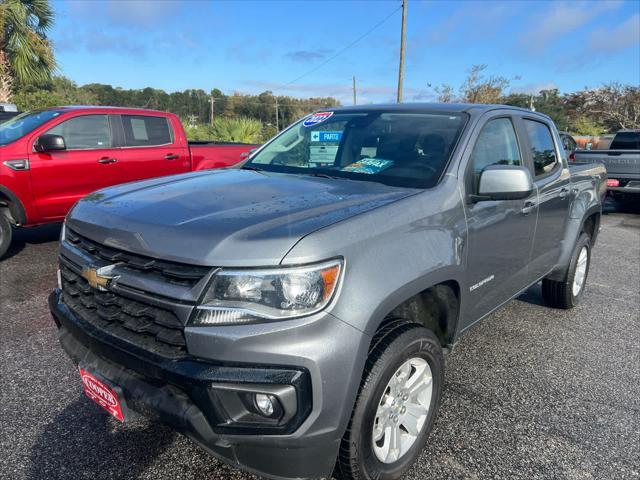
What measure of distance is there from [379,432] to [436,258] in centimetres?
83

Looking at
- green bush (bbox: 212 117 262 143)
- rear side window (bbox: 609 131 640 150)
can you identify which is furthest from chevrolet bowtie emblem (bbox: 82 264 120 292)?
green bush (bbox: 212 117 262 143)

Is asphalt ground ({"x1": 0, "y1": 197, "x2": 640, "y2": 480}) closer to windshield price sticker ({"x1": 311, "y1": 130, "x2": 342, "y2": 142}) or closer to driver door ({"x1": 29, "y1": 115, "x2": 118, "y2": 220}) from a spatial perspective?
driver door ({"x1": 29, "y1": 115, "x2": 118, "y2": 220})

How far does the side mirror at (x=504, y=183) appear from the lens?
255 cm

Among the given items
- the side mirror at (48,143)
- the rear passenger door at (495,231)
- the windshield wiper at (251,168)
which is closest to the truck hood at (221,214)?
the windshield wiper at (251,168)

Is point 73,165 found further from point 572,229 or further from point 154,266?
point 572,229

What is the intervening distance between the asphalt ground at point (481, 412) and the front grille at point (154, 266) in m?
1.04

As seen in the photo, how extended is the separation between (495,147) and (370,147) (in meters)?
0.82

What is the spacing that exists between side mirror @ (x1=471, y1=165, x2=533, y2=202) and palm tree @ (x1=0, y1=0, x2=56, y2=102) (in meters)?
17.1

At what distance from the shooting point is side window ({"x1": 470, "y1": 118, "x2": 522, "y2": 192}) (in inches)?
112

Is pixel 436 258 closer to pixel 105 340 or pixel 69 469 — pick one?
pixel 105 340

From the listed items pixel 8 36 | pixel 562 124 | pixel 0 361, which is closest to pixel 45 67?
pixel 8 36

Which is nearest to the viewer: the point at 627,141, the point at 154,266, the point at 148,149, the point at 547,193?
the point at 154,266

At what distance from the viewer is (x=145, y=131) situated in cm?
693

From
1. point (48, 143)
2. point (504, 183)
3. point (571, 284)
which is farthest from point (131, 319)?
point (48, 143)
